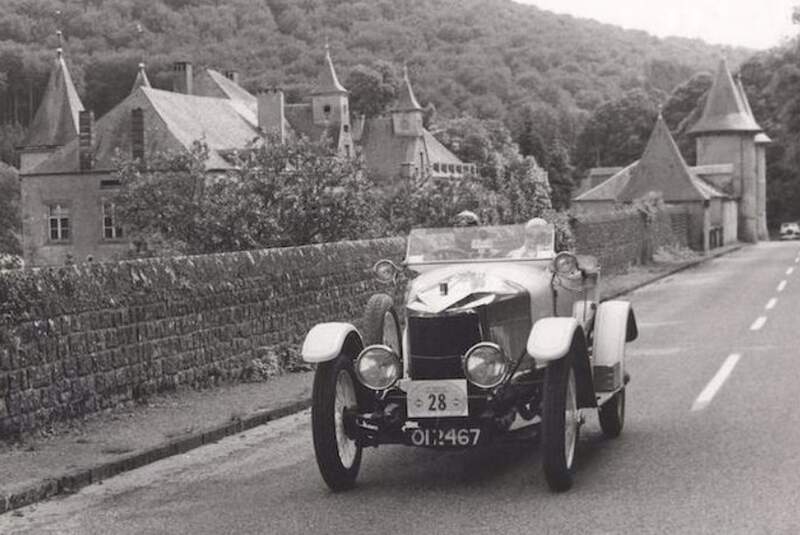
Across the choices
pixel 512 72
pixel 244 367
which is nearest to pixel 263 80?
pixel 512 72

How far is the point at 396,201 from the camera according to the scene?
105 ft

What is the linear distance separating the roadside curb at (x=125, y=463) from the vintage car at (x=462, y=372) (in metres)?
1.92

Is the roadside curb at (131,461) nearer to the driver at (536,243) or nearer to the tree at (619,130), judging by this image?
the driver at (536,243)

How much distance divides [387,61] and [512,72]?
67.6 feet

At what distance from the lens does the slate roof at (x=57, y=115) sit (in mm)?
72562

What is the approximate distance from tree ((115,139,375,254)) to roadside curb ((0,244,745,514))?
1322 cm

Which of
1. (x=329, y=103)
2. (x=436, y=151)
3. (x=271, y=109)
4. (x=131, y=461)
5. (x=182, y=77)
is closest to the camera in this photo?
(x=131, y=461)

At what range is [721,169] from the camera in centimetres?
8188

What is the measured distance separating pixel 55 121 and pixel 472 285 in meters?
70.0

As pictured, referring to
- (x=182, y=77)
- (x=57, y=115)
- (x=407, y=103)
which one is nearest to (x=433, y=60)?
(x=407, y=103)

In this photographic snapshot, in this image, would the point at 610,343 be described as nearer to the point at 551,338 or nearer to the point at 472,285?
the point at 472,285

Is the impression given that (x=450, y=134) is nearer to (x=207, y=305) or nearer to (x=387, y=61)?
(x=387, y=61)

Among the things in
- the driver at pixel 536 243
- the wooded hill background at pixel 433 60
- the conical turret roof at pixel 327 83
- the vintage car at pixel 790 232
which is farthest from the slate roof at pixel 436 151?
the driver at pixel 536 243

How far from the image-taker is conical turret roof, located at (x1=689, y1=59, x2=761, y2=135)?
8581cm
